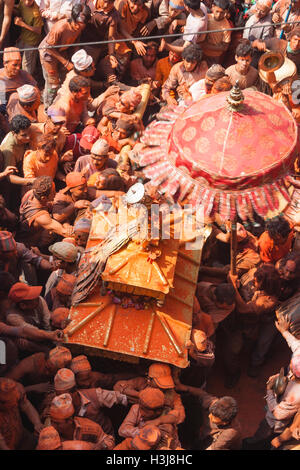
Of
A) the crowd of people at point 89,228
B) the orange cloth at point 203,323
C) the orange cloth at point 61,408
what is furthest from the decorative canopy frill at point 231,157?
the orange cloth at point 61,408

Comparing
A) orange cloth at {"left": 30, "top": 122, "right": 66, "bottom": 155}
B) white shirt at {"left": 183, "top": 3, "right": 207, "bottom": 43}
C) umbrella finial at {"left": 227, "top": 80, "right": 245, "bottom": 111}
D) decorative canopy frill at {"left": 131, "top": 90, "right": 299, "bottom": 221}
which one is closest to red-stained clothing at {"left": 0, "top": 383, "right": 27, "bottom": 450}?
decorative canopy frill at {"left": 131, "top": 90, "right": 299, "bottom": 221}

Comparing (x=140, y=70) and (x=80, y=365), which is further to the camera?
(x=140, y=70)

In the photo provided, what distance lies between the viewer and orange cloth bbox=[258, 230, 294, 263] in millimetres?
7742

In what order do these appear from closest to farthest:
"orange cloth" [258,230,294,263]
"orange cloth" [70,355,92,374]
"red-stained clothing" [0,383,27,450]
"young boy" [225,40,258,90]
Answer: "red-stained clothing" [0,383,27,450] → "orange cloth" [70,355,92,374] → "orange cloth" [258,230,294,263] → "young boy" [225,40,258,90]

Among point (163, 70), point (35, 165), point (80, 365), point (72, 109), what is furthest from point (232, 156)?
point (163, 70)

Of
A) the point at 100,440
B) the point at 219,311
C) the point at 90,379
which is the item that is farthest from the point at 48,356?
the point at 219,311

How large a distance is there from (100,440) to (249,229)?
3497 mm

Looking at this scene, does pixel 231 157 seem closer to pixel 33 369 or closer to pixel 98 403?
pixel 98 403

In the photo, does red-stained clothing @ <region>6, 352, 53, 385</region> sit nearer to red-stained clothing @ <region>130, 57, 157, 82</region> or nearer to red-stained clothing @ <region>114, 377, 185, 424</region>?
red-stained clothing @ <region>114, 377, 185, 424</region>

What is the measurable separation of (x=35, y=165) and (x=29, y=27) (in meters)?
3.09

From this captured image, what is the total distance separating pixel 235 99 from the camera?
6.26 metres

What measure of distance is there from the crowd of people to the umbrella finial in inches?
51.4

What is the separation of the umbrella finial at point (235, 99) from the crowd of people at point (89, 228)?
130 cm

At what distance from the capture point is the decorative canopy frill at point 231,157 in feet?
20.5
